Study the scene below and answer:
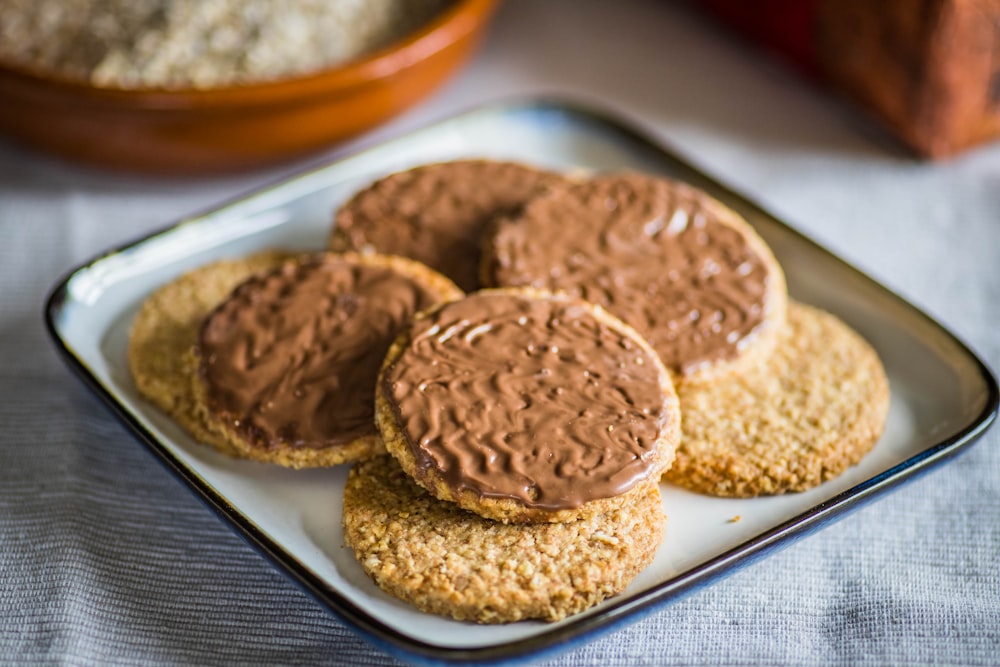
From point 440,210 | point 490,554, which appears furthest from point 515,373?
point 440,210

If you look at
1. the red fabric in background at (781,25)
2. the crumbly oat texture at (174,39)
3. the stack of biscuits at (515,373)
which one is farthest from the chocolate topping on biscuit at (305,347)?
the red fabric in background at (781,25)

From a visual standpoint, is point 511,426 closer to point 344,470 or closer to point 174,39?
point 344,470

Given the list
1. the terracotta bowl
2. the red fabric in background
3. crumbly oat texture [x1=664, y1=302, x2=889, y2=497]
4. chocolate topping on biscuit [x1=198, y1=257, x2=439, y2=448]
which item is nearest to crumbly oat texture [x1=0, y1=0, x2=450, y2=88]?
Answer: the terracotta bowl

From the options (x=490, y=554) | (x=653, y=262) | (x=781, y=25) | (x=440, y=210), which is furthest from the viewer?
(x=781, y=25)

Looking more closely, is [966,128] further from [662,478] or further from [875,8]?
[662,478]

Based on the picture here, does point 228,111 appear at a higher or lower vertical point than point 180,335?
higher

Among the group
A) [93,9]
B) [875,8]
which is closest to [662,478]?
[875,8]
